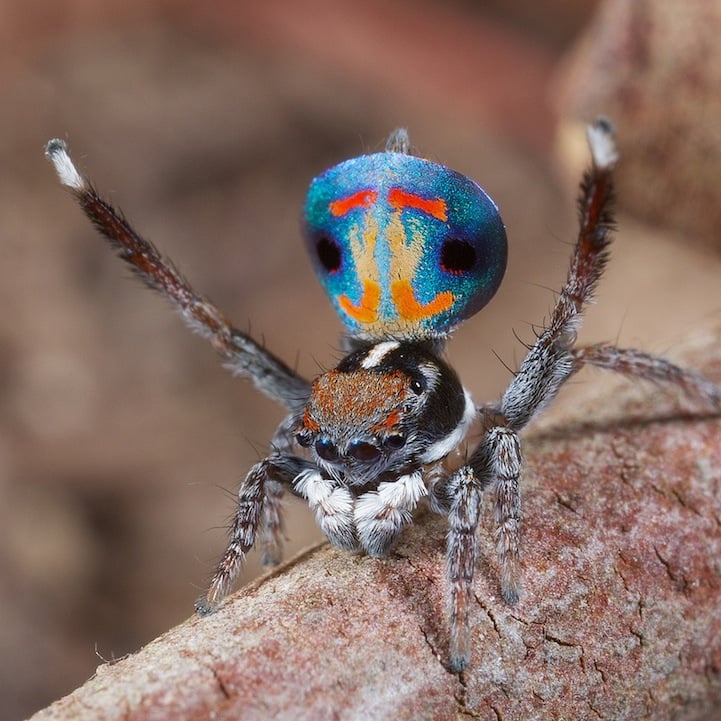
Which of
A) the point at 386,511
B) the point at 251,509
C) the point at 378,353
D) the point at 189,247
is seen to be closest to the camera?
the point at 386,511

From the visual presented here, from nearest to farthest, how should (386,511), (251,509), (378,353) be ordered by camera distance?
1. (386,511)
2. (251,509)
3. (378,353)

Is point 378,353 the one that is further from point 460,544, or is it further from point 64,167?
point 64,167

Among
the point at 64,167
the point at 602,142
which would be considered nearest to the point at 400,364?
the point at 602,142

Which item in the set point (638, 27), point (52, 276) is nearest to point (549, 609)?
point (638, 27)

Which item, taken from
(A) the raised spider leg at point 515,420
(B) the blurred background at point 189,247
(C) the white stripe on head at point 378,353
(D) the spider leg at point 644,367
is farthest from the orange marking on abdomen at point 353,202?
(B) the blurred background at point 189,247

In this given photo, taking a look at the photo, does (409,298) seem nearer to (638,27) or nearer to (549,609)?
(549,609)

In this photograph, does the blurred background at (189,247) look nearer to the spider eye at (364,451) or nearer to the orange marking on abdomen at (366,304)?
the orange marking on abdomen at (366,304)

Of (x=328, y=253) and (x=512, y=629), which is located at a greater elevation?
(x=328, y=253)
